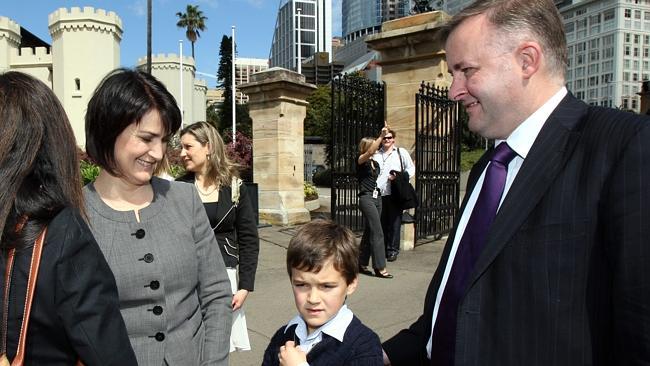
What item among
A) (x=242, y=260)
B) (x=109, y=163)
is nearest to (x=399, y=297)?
(x=242, y=260)

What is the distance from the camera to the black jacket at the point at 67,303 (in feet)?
4.30

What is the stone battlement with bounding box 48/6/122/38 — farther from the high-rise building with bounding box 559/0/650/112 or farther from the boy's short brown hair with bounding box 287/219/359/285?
the high-rise building with bounding box 559/0/650/112

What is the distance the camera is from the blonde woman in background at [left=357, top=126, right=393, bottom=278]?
644cm

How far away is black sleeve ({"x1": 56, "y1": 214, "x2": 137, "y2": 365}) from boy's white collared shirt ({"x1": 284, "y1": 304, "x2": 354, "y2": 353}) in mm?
760

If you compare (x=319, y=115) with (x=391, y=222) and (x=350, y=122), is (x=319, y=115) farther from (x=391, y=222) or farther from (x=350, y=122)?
(x=391, y=222)

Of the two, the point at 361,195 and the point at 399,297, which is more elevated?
the point at 361,195

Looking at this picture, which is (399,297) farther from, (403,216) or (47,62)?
(47,62)

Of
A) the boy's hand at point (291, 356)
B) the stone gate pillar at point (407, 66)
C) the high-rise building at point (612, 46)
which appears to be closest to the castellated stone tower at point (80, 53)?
the stone gate pillar at point (407, 66)

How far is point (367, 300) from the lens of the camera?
5602 millimetres

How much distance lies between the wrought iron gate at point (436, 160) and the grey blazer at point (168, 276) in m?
5.72

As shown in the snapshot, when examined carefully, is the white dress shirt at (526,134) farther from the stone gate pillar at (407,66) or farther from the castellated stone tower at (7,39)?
the castellated stone tower at (7,39)

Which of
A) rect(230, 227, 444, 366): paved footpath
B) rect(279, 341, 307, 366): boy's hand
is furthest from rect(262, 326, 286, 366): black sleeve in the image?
rect(230, 227, 444, 366): paved footpath

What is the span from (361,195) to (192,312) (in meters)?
4.74

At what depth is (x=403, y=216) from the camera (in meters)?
7.36
